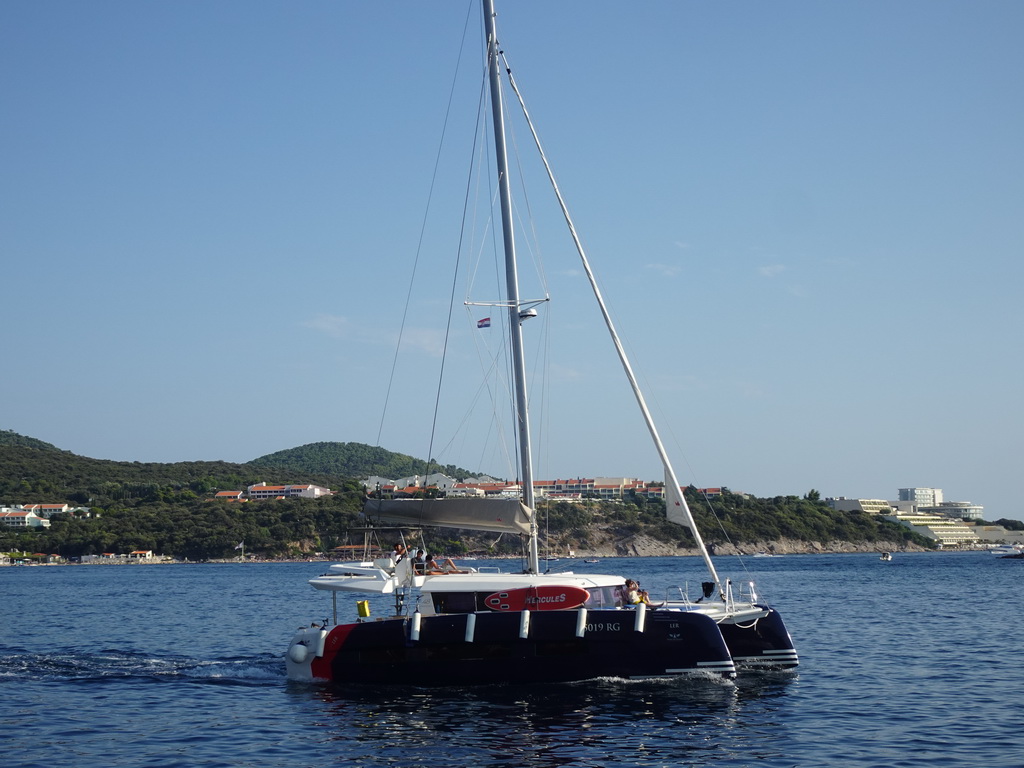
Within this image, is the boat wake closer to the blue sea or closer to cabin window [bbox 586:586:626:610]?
the blue sea

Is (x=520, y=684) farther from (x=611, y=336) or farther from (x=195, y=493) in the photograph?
(x=195, y=493)

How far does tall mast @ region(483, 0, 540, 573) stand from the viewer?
22141mm

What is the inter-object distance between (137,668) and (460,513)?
9991 mm

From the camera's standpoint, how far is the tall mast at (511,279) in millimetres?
22141

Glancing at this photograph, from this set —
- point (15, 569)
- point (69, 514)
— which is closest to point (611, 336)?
point (15, 569)

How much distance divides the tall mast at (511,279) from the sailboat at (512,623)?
0.09ft

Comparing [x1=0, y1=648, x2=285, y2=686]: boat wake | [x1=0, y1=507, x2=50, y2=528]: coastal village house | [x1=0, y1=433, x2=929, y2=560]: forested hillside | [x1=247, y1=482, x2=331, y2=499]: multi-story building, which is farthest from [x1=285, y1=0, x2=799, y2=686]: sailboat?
[x1=247, y1=482, x2=331, y2=499]: multi-story building

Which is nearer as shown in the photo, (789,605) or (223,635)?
(223,635)

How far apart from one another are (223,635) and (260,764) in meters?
20.7

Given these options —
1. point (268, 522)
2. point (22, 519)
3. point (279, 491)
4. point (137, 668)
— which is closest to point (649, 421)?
point (137, 668)

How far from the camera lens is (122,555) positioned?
5084 inches

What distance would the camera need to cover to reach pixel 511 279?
22.8m

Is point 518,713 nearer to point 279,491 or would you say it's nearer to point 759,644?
point 759,644

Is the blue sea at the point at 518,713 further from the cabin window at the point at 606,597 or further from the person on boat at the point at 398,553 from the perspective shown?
Result: the person on boat at the point at 398,553
